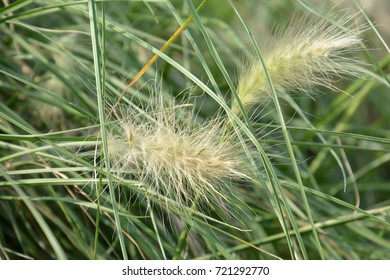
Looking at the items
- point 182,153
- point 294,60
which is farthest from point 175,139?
point 294,60

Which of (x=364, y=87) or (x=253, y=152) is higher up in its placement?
(x=364, y=87)

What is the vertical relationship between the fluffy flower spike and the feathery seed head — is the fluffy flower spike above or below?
above

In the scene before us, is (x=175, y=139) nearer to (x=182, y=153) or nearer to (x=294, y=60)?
(x=182, y=153)

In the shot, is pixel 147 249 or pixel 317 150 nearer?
pixel 147 249

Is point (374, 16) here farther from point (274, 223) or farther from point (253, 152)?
point (253, 152)

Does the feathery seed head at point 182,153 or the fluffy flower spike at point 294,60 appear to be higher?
the fluffy flower spike at point 294,60

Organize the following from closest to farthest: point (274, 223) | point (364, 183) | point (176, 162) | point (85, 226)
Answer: point (176, 162) < point (85, 226) < point (274, 223) < point (364, 183)

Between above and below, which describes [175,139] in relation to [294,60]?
below
